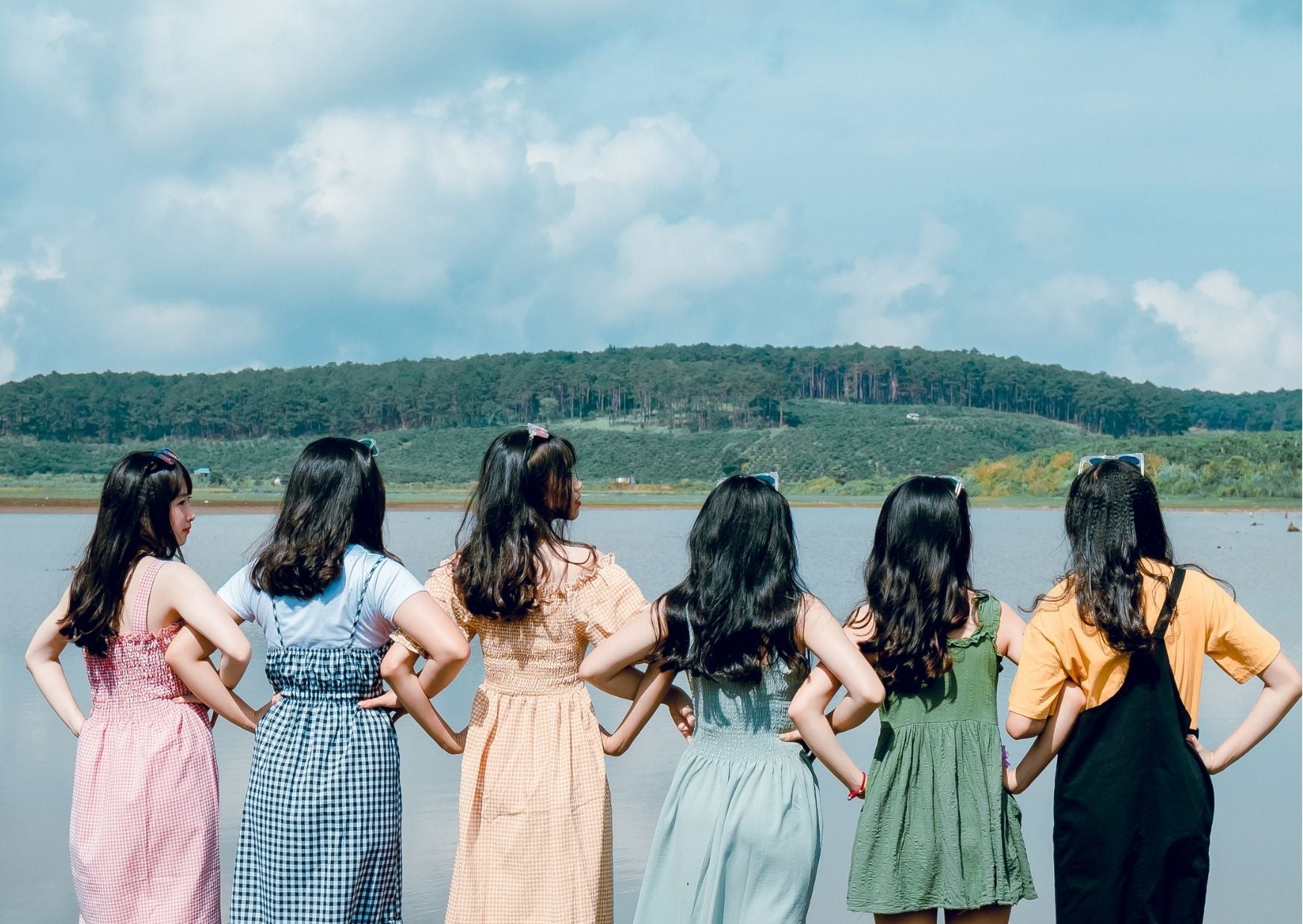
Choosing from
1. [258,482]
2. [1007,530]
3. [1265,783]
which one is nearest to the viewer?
[1265,783]

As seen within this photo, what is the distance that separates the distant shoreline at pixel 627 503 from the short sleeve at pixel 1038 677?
3645 cm

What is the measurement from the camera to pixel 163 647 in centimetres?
296

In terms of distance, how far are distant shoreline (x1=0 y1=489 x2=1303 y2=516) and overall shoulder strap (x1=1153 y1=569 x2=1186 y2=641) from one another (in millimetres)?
36577

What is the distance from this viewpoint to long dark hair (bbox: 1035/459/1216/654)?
2.72 metres

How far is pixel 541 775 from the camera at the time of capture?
2869mm

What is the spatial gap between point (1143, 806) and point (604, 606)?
3.97ft

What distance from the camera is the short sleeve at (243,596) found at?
2.94 m

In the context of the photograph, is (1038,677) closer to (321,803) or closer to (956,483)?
(956,483)

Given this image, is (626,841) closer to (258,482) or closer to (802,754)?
(802,754)

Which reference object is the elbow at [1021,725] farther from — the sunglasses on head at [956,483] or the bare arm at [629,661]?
the bare arm at [629,661]

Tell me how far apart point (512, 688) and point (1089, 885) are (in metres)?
1.29

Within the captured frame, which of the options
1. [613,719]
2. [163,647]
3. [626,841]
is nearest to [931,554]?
[163,647]

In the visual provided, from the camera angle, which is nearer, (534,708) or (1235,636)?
(1235,636)

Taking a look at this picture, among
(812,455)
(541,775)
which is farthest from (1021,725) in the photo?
(812,455)
